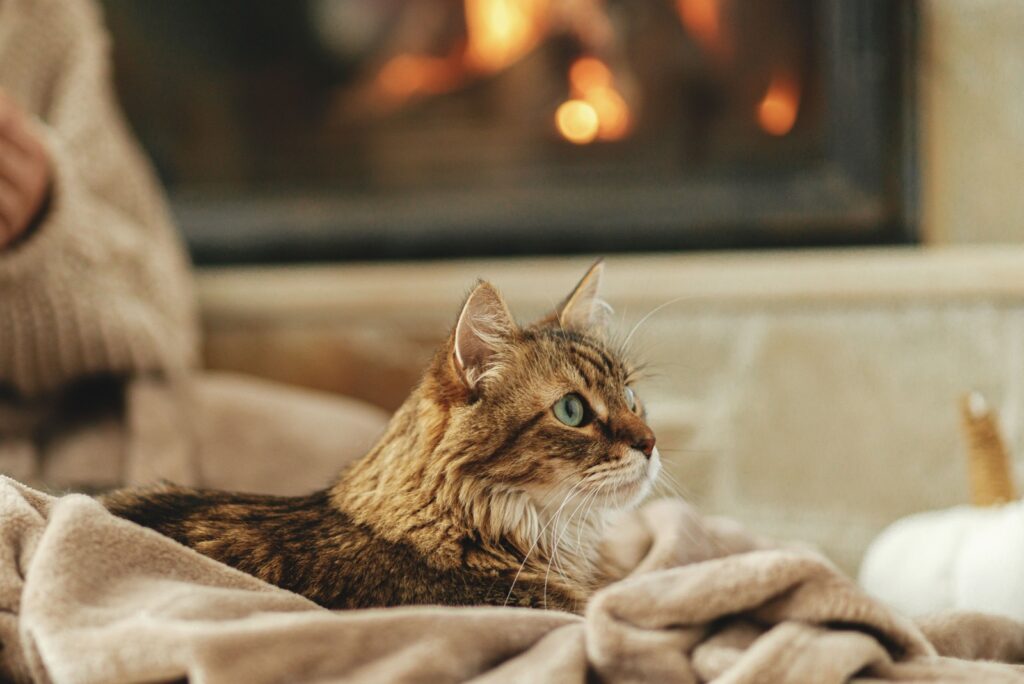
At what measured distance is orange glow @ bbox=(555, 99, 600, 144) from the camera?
1831 millimetres

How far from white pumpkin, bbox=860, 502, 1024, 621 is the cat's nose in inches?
10.4

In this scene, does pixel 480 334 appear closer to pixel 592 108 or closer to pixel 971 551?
pixel 971 551

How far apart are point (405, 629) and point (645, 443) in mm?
273

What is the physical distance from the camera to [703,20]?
1773 millimetres

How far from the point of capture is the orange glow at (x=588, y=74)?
1833mm

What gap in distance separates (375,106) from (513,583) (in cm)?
142

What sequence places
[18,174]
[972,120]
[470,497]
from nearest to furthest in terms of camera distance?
1. [470,497]
2. [18,174]
3. [972,120]

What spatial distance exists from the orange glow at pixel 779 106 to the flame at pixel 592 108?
25 centimetres

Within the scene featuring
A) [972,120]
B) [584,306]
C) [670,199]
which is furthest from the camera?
[670,199]

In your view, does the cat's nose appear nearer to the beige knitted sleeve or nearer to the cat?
the cat

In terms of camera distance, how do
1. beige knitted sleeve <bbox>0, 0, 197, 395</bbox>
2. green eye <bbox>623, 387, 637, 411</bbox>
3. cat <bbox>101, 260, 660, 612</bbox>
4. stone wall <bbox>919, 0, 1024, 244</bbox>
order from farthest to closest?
stone wall <bbox>919, 0, 1024, 244</bbox>, beige knitted sleeve <bbox>0, 0, 197, 395</bbox>, green eye <bbox>623, 387, 637, 411</bbox>, cat <bbox>101, 260, 660, 612</bbox>

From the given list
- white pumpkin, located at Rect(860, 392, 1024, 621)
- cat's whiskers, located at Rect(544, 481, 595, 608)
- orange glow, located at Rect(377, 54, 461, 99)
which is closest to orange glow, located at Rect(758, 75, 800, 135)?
orange glow, located at Rect(377, 54, 461, 99)

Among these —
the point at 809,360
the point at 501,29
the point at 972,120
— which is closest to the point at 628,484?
the point at 809,360

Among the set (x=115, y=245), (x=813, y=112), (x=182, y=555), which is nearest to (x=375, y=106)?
(x=115, y=245)
